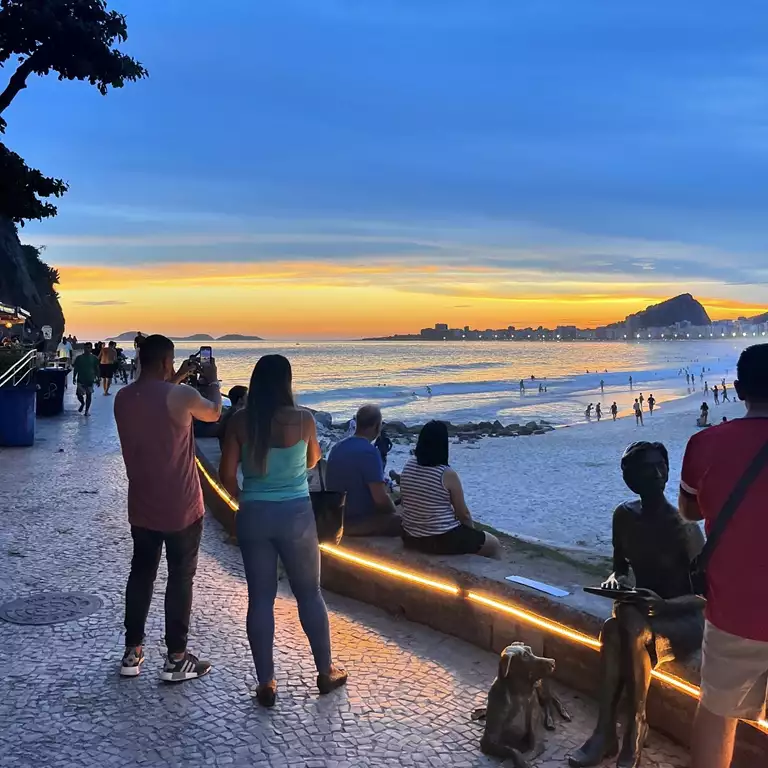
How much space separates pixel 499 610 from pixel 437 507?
834mm

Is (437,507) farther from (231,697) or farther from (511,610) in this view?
(231,697)

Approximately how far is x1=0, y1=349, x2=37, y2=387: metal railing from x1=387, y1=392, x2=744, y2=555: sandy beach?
383 inches

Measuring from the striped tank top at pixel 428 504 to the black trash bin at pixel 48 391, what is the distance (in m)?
14.5

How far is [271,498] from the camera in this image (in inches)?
136

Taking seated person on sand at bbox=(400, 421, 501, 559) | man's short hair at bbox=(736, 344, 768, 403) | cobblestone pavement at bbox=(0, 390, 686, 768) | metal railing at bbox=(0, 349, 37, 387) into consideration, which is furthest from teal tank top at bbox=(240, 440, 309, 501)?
metal railing at bbox=(0, 349, 37, 387)

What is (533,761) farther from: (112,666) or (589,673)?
(112,666)

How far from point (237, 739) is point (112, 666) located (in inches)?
44.1

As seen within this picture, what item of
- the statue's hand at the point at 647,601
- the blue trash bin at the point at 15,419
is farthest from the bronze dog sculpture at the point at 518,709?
the blue trash bin at the point at 15,419

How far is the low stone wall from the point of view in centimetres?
318

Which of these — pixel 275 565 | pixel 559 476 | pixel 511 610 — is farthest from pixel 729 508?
pixel 559 476

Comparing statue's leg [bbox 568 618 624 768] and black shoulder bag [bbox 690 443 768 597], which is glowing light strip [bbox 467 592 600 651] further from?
black shoulder bag [bbox 690 443 768 597]

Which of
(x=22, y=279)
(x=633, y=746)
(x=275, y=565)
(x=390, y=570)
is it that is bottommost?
(x=633, y=746)

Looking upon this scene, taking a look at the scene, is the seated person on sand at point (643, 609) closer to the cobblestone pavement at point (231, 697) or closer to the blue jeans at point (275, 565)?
the cobblestone pavement at point (231, 697)

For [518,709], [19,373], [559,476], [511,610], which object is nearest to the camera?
[518,709]
